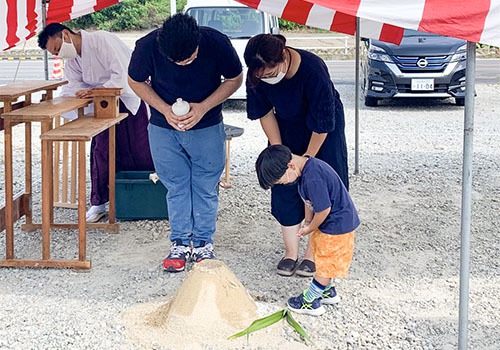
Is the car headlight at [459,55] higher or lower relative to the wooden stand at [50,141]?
higher

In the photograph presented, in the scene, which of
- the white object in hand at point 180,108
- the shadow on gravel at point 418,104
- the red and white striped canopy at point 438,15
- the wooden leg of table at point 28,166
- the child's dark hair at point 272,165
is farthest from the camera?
the shadow on gravel at point 418,104

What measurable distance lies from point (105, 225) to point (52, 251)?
1.77 ft

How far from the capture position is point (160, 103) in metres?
4.34

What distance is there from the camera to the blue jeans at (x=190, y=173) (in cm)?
449

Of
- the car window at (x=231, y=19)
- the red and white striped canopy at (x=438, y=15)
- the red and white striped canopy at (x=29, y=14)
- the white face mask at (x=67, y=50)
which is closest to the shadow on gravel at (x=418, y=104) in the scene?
the car window at (x=231, y=19)

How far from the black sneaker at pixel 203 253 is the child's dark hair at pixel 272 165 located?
1257mm

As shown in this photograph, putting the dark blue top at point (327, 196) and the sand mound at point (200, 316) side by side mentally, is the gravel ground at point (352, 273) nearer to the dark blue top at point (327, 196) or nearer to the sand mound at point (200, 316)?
the sand mound at point (200, 316)

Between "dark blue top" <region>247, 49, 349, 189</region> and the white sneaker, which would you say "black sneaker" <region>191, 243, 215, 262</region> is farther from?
the white sneaker

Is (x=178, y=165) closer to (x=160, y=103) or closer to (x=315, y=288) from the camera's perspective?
(x=160, y=103)

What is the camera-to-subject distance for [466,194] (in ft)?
10.7

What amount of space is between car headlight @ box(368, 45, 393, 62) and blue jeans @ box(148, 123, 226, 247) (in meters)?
7.66

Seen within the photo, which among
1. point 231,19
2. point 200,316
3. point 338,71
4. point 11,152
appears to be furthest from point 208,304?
point 338,71

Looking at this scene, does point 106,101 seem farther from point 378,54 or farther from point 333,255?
point 378,54

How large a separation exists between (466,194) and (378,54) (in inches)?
352
